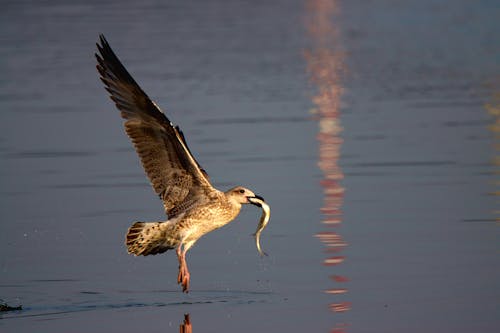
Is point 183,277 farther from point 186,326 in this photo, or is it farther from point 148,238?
point 186,326

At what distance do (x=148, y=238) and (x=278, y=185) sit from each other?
131 inches

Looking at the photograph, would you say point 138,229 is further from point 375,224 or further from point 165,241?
point 375,224

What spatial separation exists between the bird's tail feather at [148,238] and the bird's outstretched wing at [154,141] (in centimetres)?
26

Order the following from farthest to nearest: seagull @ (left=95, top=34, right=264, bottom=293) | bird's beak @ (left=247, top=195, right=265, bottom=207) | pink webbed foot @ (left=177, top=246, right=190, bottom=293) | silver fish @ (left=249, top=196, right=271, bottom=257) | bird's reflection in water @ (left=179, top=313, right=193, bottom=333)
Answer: seagull @ (left=95, top=34, right=264, bottom=293), bird's beak @ (left=247, top=195, right=265, bottom=207), silver fish @ (left=249, top=196, right=271, bottom=257), pink webbed foot @ (left=177, top=246, right=190, bottom=293), bird's reflection in water @ (left=179, top=313, right=193, bottom=333)

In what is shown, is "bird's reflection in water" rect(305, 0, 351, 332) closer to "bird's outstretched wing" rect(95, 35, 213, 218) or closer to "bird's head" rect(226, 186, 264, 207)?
"bird's head" rect(226, 186, 264, 207)

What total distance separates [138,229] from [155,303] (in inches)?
34.3

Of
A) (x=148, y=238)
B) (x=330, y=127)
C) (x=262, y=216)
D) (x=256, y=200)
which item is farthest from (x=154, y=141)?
(x=330, y=127)

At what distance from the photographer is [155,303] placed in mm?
9328

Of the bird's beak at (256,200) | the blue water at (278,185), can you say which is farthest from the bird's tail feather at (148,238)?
the bird's beak at (256,200)

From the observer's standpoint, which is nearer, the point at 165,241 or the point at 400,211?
the point at 165,241

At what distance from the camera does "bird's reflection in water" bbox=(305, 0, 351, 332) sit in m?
10.2

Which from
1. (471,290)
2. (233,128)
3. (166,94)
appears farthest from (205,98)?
(471,290)

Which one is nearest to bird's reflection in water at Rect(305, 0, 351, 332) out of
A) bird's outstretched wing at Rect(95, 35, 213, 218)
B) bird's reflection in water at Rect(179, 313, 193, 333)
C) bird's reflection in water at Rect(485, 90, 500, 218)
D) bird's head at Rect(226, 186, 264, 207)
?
bird's head at Rect(226, 186, 264, 207)

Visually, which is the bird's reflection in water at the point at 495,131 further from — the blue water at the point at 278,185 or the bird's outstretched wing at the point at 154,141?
the bird's outstretched wing at the point at 154,141
